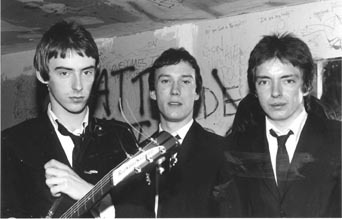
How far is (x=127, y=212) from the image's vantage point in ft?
5.79

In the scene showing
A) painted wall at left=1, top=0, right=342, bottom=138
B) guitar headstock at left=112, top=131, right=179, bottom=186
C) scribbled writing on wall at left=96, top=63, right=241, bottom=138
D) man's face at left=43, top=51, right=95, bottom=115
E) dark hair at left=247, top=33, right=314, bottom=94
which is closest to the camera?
guitar headstock at left=112, top=131, right=179, bottom=186

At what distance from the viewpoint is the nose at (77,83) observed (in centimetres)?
179

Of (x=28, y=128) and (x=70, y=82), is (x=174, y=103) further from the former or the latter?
(x=28, y=128)

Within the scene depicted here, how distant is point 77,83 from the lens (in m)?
1.79

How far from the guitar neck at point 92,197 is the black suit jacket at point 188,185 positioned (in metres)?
0.23

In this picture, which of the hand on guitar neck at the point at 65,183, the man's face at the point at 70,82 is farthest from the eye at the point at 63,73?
the hand on guitar neck at the point at 65,183

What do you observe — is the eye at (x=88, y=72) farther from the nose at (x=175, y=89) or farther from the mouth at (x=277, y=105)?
the mouth at (x=277, y=105)

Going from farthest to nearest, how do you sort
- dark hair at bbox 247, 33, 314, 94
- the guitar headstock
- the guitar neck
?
dark hair at bbox 247, 33, 314, 94, the guitar neck, the guitar headstock

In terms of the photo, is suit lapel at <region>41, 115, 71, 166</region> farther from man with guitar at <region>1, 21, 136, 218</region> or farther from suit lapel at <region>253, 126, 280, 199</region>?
suit lapel at <region>253, 126, 280, 199</region>

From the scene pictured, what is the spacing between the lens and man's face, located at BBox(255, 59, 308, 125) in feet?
6.07

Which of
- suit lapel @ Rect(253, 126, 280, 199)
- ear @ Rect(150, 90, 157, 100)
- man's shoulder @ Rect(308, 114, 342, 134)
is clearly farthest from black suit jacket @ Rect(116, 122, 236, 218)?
man's shoulder @ Rect(308, 114, 342, 134)

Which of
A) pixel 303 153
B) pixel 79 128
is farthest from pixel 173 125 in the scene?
pixel 303 153

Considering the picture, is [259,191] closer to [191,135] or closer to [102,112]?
[191,135]

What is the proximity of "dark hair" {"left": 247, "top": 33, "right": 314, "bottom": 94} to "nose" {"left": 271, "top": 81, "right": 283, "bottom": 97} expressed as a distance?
0.28 ft
